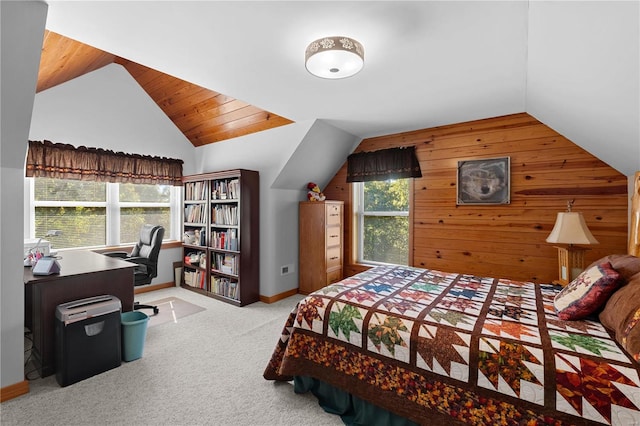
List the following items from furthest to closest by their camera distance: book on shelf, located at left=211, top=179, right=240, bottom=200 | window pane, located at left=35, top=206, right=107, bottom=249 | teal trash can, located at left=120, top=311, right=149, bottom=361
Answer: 1. book on shelf, located at left=211, top=179, right=240, bottom=200
2. window pane, located at left=35, top=206, right=107, bottom=249
3. teal trash can, located at left=120, top=311, right=149, bottom=361

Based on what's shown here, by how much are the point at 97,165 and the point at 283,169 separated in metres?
2.36

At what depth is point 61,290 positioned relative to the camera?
2.21m

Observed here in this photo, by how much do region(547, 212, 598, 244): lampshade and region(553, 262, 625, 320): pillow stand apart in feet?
2.43

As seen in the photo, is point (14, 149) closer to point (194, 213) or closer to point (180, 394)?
point (180, 394)

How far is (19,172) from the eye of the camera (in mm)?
1943

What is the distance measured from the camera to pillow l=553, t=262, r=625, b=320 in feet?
5.25

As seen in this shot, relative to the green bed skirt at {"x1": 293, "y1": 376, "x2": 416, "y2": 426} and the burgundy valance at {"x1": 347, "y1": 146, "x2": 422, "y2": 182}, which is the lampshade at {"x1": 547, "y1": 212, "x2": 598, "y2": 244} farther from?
the green bed skirt at {"x1": 293, "y1": 376, "x2": 416, "y2": 426}

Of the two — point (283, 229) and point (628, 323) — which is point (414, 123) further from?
point (628, 323)

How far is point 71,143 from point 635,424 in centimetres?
510

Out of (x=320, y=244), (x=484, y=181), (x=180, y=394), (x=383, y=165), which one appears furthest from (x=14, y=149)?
(x=484, y=181)

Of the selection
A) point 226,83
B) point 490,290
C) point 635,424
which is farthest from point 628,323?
point 226,83

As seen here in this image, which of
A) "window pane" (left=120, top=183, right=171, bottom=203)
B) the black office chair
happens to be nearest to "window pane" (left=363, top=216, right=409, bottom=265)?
the black office chair

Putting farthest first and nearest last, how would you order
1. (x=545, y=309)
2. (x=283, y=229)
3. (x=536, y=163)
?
(x=283, y=229) → (x=536, y=163) → (x=545, y=309)

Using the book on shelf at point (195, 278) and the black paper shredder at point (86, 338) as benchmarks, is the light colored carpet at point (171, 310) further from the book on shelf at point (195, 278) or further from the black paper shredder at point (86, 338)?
the black paper shredder at point (86, 338)
